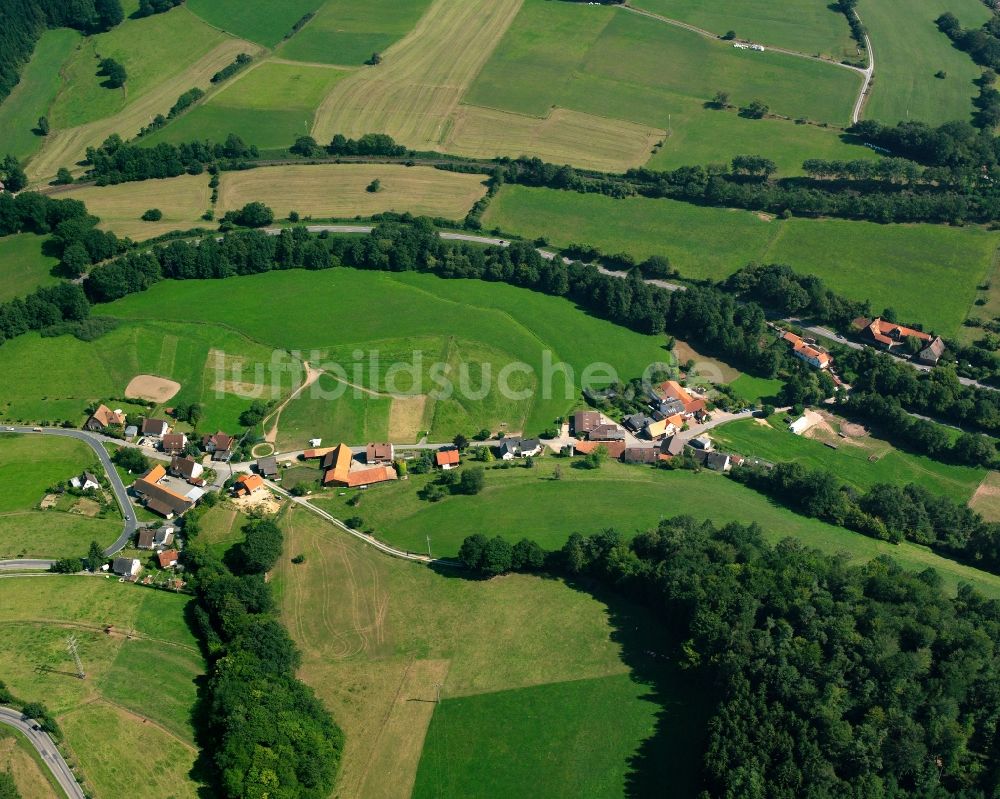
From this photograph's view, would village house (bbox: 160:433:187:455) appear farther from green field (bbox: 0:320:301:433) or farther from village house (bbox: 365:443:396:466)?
village house (bbox: 365:443:396:466)

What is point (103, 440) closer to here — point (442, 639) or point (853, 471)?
point (442, 639)

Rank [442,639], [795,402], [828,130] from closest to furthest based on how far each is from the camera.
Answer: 1. [442,639]
2. [795,402]
3. [828,130]

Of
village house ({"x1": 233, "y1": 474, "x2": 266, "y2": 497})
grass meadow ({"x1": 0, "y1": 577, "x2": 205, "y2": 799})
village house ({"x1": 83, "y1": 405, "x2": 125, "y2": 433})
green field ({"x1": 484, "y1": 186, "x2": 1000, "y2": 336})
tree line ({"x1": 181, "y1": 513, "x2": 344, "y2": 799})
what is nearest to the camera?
tree line ({"x1": 181, "y1": 513, "x2": 344, "y2": 799})

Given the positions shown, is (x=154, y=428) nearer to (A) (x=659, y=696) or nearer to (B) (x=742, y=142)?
(A) (x=659, y=696)

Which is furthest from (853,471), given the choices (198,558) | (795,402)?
(198,558)

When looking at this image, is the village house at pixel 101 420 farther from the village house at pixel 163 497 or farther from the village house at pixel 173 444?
the village house at pixel 163 497

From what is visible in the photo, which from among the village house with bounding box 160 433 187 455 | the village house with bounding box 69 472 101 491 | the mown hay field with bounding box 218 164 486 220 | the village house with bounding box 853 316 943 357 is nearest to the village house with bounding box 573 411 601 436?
the village house with bounding box 853 316 943 357
